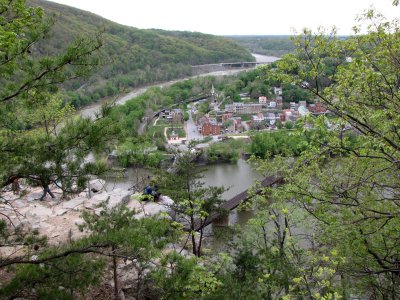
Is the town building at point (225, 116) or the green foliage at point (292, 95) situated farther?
the green foliage at point (292, 95)

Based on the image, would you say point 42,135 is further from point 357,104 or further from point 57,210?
point 57,210

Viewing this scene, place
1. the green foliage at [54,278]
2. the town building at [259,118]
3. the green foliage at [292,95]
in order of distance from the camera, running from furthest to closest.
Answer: the green foliage at [292,95]
the town building at [259,118]
the green foliage at [54,278]

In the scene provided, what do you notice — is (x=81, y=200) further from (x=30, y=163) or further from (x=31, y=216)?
(x=30, y=163)

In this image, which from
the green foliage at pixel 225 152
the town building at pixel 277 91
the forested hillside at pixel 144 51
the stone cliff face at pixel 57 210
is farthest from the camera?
the forested hillside at pixel 144 51

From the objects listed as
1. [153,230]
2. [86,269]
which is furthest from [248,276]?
[86,269]

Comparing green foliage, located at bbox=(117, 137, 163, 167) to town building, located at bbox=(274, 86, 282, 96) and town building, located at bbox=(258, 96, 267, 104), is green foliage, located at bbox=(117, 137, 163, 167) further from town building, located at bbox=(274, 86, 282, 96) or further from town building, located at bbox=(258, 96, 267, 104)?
town building, located at bbox=(274, 86, 282, 96)

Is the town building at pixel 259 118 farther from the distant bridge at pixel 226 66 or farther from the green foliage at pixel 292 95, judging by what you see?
the distant bridge at pixel 226 66

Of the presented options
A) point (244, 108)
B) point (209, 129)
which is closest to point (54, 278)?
point (209, 129)

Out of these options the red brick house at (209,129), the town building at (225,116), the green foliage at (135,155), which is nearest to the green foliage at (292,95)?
the town building at (225,116)

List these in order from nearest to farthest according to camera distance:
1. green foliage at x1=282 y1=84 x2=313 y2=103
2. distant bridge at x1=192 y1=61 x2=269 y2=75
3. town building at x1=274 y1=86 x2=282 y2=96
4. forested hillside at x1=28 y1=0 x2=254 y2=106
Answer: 1. green foliage at x1=282 y1=84 x2=313 y2=103
2. town building at x1=274 y1=86 x2=282 y2=96
3. forested hillside at x1=28 y1=0 x2=254 y2=106
4. distant bridge at x1=192 y1=61 x2=269 y2=75

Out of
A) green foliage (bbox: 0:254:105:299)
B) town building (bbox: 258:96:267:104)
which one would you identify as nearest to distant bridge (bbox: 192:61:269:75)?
town building (bbox: 258:96:267:104)

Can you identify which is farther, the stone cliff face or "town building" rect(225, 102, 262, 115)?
"town building" rect(225, 102, 262, 115)
